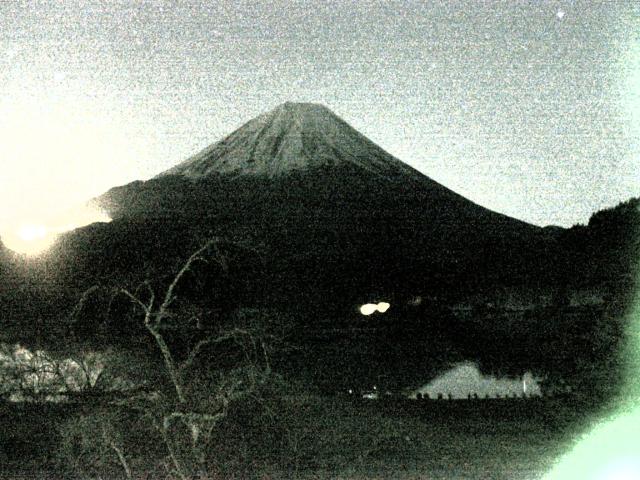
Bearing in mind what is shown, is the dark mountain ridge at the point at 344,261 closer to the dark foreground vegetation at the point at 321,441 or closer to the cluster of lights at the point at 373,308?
the cluster of lights at the point at 373,308

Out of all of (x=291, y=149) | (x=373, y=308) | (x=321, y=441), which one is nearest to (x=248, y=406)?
(x=321, y=441)

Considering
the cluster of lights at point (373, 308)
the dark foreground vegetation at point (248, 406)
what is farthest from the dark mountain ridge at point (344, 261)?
the cluster of lights at point (373, 308)

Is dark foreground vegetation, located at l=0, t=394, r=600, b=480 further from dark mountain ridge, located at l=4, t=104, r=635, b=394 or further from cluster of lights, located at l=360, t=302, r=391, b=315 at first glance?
cluster of lights, located at l=360, t=302, r=391, b=315

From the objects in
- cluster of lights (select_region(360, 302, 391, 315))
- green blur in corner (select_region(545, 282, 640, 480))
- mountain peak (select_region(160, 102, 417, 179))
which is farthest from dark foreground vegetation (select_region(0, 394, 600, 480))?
mountain peak (select_region(160, 102, 417, 179))

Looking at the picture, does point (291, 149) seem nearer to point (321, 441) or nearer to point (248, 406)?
point (248, 406)

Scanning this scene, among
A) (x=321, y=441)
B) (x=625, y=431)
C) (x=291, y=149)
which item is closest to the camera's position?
(x=625, y=431)

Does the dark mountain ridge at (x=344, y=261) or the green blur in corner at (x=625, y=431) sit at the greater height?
the dark mountain ridge at (x=344, y=261)

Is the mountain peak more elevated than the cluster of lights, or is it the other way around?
the mountain peak

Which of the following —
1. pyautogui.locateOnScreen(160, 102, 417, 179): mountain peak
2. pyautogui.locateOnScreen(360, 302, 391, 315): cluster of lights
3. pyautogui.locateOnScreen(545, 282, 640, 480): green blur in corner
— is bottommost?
pyautogui.locateOnScreen(545, 282, 640, 480): green blur in corner

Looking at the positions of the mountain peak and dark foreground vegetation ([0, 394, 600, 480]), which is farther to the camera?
the mountain peak
